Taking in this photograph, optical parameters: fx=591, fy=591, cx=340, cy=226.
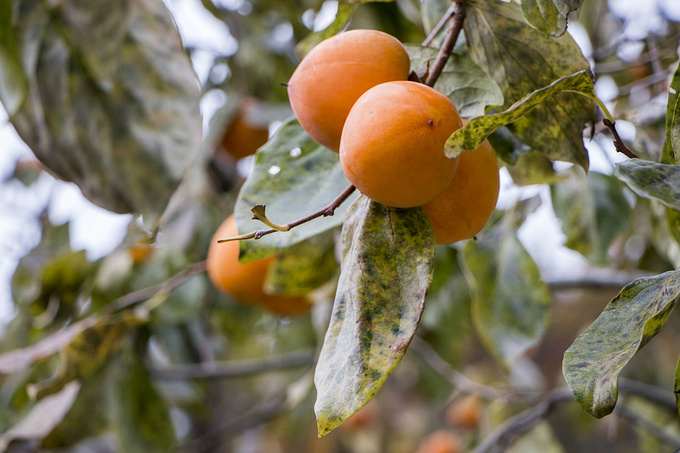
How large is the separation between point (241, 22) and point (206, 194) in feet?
1.60

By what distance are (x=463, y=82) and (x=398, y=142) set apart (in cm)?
14

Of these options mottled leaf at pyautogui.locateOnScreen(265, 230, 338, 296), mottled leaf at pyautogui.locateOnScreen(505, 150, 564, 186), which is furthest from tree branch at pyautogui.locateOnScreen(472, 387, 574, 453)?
mottled leaf at pyautogui.locateOnScreen(505, 150, 564, 186)

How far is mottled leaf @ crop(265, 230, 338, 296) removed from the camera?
0.92 m

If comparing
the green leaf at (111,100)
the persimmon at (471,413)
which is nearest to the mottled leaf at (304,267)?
the green leaf at (111,100)

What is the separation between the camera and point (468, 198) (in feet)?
1.52

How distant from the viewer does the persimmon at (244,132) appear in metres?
1.46

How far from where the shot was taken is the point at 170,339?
1.61 meters

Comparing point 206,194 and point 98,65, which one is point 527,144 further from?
point 206,194

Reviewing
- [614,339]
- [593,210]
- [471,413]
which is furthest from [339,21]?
[471,413]

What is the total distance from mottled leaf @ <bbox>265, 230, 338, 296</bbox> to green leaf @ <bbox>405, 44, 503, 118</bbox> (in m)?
0.40

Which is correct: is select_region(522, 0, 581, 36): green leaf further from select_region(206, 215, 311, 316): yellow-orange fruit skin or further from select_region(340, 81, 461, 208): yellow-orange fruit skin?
select_region(206, 215, 311, 316): yellow-orange fruit skin

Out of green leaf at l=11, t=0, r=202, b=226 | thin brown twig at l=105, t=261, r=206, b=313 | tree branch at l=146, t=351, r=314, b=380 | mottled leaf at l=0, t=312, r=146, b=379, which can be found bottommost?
tree branch at l=146, t=351, r=314, b=380

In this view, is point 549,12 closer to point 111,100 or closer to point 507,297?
point 507,297

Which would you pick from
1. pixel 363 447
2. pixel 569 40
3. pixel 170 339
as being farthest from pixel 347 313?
pixel 363 447
